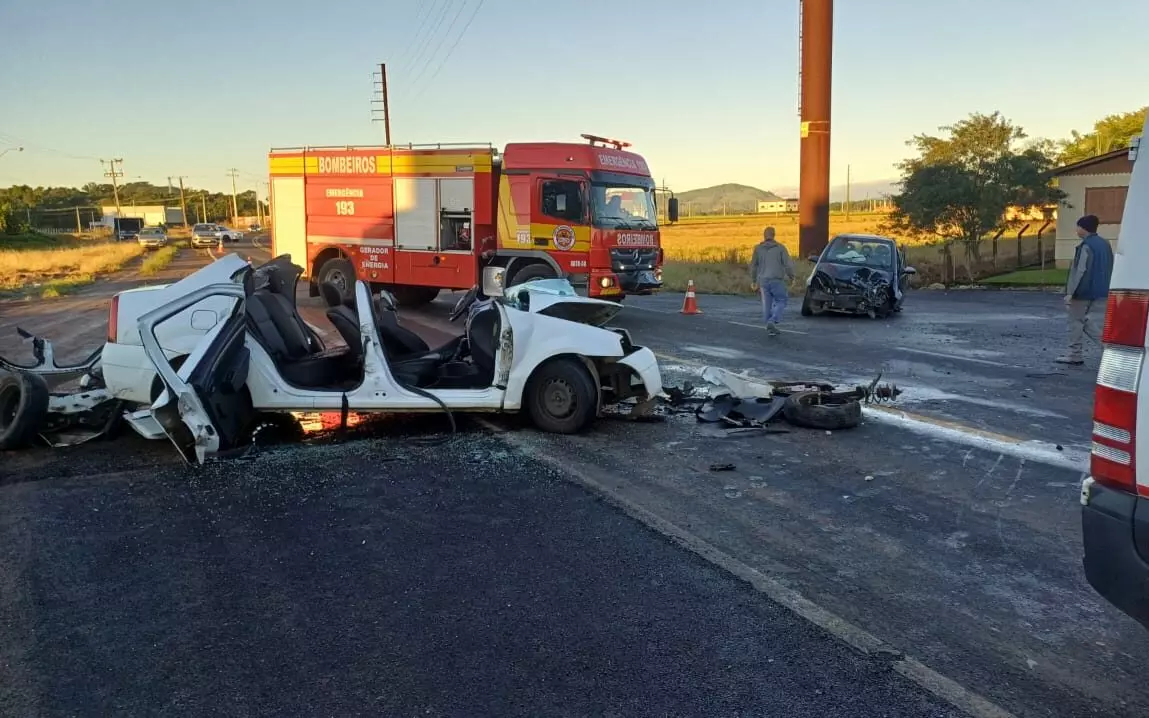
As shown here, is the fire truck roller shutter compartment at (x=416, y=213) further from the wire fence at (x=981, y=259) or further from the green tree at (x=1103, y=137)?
the green tree at (x=1103, y=137)

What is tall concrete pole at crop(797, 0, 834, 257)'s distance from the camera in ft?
89.2

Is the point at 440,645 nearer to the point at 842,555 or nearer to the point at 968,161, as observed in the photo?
the point at 842,555

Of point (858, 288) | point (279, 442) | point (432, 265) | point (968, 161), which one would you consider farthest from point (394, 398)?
point (968, 161)

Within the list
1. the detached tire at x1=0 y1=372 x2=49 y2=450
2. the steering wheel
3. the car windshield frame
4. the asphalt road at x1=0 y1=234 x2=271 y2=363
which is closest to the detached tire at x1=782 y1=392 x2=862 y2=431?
the steering wheel

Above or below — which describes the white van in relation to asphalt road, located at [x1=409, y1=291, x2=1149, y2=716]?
above

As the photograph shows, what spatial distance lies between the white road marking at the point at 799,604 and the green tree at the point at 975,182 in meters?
24.4

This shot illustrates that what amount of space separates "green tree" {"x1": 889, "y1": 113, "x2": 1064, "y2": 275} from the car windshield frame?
10.8 meters

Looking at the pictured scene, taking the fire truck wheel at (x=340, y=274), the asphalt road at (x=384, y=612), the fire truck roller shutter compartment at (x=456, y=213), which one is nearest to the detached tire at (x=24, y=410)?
the asphalt road at (x=384, y=612)

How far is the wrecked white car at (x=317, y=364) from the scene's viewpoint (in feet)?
Answer: 19.4

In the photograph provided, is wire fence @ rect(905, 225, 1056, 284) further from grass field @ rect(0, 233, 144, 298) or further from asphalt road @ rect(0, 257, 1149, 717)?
grass field @ rect(0, 233, 144, 298)

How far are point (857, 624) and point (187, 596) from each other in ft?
9.74

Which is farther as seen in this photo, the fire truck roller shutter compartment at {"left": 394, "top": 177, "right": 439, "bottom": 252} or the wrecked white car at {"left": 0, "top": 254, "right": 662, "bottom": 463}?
the fire truck roller shutter compartment at {"left": 394, "top": 177, "right": 439, "bottom": 252}

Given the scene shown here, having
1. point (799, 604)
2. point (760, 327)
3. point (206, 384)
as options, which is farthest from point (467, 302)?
point (760, 327)

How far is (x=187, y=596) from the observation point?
385 cm
